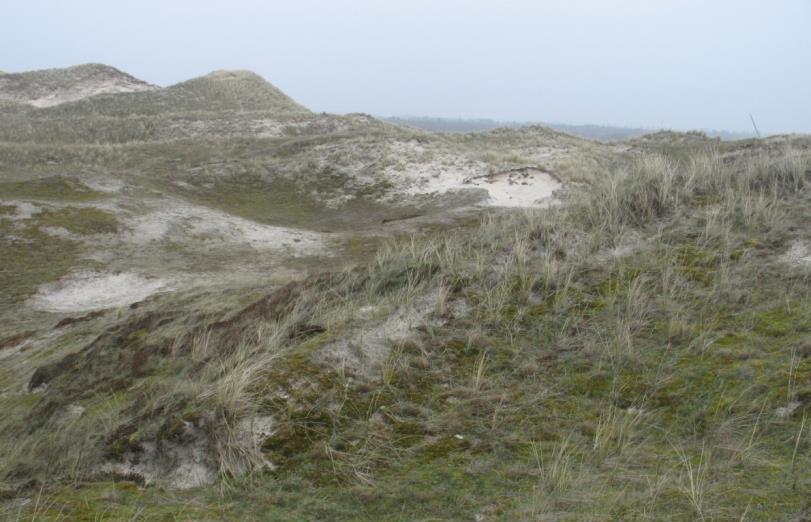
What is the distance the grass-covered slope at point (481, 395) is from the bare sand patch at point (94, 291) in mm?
5313

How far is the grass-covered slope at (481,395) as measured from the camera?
279 centimetres

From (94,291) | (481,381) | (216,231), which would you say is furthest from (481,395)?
(216,231)

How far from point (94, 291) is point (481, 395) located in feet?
34.5

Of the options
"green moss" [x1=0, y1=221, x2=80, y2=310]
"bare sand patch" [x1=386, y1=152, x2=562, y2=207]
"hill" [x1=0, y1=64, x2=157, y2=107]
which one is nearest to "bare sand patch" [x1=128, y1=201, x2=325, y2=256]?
"green moss" [x1=0, y1=221, x2=80, y2=310]

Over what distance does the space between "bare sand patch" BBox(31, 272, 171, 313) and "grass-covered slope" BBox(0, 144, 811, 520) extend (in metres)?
5.31

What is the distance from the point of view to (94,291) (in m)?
11.8

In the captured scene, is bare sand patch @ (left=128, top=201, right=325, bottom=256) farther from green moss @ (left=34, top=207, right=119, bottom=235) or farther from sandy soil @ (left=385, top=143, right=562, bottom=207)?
sandy soil @ (left=385, top=143, right=562, bottom=207)

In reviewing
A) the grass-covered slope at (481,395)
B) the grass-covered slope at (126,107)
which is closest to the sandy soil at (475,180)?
the grass-covered slope at (481,395)

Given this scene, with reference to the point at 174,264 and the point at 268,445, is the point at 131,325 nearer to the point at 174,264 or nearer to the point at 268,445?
the point at 268,445

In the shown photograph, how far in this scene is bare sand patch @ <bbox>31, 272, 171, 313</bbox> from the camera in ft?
36.2

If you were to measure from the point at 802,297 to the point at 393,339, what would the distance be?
9.96 ft

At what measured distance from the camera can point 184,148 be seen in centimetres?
2788

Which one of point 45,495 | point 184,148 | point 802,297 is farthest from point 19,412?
point 184,148

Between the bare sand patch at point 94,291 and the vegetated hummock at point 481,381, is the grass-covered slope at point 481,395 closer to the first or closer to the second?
the vegetated hummock at point 481,381
